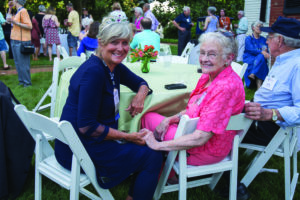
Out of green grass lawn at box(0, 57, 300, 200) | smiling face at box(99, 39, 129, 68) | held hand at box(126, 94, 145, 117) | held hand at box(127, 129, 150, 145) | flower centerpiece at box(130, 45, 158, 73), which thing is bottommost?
green grass lawn at box(0, 57, 300, 200)

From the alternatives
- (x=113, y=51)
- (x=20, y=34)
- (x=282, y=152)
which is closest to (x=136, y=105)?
(x=113, y=51)

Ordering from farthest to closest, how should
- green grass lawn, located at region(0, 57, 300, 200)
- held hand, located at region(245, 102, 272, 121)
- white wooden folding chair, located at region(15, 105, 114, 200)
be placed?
green grass lawn, located at region(0, 57, 300, 200), held hand, located at region(245, 102, 272, 121), white wooden folding chair, located at region(15, 105, 114, 200)

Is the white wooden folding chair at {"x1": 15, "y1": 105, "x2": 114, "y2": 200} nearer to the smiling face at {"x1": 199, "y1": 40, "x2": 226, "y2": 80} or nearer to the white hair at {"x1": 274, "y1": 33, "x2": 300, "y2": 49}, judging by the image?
the smiling face at {"x1": 199, "y1": 40, "x2": 226, "y2": 80}

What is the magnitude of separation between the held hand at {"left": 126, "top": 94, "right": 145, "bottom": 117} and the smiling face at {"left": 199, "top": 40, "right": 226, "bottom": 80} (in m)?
0.56

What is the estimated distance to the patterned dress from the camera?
30.6 ft

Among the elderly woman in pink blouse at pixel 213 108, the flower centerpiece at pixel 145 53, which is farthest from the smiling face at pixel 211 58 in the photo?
the flower centerpiece at pixel 145 53

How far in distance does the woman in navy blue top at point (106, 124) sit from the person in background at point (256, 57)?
4.35 m

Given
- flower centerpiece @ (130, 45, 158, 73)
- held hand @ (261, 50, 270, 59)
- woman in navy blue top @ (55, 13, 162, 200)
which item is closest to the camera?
woman in navy blue top @ (55, 13, 162, 200)

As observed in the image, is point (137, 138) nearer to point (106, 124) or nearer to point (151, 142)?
point (151, 142)

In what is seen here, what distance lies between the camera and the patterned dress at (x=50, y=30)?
30.6 ft

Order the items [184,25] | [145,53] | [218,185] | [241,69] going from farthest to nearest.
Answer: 1. [184,25]
2. [241,69]
3. [145,53]
4. [218,185]

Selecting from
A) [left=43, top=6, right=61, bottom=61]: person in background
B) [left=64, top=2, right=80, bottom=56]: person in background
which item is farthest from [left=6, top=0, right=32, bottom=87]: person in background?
[left=64, top=2, right=80, bottom=56]: person in background

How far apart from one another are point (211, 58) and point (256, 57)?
13.8 feet

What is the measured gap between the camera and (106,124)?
6.08ft
